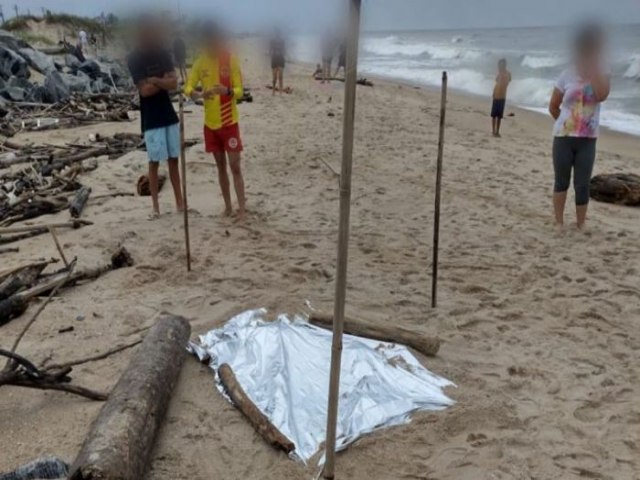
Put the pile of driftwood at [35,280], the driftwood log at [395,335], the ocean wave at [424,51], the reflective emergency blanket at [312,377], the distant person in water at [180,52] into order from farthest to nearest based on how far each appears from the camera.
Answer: the ocean wave at [424,51], the distant person in water at [180,52], the pile of driftwood at [35,280], the driftwood log at [395,335], the reflective emergency blanket at [312,377]

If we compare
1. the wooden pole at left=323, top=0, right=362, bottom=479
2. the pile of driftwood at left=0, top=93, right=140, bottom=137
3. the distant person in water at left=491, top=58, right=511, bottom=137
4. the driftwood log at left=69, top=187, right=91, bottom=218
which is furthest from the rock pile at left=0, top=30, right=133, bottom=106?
the wooden pole at left=323, top=0, right=362, bottom=479

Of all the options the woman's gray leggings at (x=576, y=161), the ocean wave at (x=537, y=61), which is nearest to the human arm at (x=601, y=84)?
the woman's gray leggings at (x=576, y=161)

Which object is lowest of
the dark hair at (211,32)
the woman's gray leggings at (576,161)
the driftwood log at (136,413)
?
the driftwood log at (136,413)

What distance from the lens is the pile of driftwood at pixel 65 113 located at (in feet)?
36.9

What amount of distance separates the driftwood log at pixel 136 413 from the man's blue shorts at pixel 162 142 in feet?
8.59

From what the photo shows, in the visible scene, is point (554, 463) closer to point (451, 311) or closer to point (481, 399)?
point (481, 399)

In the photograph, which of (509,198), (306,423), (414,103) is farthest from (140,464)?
(414,103)

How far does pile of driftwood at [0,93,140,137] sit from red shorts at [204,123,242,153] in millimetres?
6432

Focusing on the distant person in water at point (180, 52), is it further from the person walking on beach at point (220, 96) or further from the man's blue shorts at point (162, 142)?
the man's blue shorts at point (162, 142)

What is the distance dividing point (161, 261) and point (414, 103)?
548 inches

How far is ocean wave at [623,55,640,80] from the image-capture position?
21.3m

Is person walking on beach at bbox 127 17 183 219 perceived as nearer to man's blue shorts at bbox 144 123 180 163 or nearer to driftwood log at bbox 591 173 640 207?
man's blue shorts at bbox 144 123 180 163

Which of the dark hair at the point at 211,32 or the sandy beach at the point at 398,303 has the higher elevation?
the dark hair at the point at 211,32

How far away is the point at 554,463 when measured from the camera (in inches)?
105
